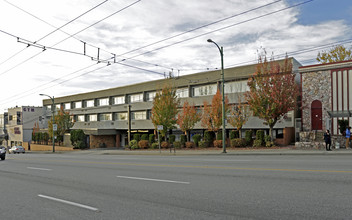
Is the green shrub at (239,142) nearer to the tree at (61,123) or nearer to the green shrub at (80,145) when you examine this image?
the green shrub at (80,145)

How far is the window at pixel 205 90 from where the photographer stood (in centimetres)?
3978

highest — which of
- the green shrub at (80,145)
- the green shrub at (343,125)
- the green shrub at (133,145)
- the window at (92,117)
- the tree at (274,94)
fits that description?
the tree at (274,94)

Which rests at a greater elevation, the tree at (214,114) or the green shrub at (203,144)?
the tree at (214,114)

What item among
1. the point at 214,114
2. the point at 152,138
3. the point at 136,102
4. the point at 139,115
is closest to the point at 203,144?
the point at 214,114

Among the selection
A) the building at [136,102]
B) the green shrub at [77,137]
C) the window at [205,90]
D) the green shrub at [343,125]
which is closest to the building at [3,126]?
the building at [136,102]

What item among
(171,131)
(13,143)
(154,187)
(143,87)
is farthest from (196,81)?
(13,143)

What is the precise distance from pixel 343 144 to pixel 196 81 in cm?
2206

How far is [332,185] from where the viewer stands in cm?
808

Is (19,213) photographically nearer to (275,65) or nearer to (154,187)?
(154,187)

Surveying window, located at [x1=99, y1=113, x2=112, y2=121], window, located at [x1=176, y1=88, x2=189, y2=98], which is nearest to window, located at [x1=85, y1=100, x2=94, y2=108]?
window, located at [x1=99, y1=113, x2=112, y2=121]

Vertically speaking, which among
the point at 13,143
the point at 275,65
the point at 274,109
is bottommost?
the point at 13,143

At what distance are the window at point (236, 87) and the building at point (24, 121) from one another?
52351mm

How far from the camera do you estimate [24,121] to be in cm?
7275

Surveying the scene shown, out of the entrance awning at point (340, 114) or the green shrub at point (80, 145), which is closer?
the entrance awning at point (340, 114)
